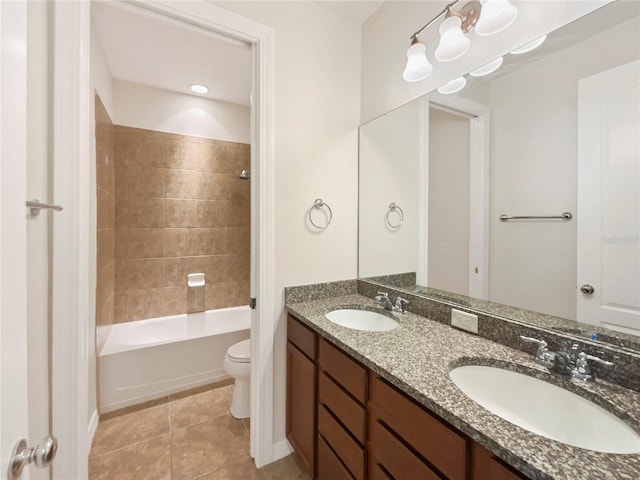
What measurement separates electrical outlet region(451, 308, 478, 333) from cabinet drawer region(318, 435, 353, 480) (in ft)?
2.50

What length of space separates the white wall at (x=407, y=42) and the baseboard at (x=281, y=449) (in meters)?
2.09

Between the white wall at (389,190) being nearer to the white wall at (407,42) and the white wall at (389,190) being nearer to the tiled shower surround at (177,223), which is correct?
the white wall at (407,42)

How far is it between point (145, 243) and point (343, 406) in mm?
2393


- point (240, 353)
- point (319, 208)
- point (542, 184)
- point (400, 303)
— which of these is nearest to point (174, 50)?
point (319, 208)

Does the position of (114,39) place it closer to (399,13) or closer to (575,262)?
(399,13)

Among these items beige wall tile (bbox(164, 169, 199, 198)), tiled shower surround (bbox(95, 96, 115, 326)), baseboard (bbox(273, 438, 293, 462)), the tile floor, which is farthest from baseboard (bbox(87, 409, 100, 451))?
beige wall tile (bbox(164, 169, 199, 198))

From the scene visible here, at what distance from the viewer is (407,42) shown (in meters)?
1.57

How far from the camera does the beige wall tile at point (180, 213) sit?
274 centimetres

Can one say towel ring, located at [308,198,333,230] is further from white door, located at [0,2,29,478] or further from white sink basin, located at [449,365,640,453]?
white door, located at [0,2,29,478]

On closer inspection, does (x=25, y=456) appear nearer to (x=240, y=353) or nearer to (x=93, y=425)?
(x=240, y=353)

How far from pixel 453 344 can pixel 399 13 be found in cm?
178

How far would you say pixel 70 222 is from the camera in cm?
110

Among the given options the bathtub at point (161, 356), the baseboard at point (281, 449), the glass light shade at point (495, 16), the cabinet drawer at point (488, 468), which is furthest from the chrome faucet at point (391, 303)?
the bathtub at point (161, 356)

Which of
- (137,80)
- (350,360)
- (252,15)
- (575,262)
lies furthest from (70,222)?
(137,80)
